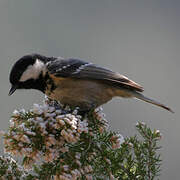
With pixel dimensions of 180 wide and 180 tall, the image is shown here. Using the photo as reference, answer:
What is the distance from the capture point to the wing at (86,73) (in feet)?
12.4

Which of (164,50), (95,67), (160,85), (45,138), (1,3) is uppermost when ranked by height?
(1,3)

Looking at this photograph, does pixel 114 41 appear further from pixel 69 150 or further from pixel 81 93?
pixel 69 150

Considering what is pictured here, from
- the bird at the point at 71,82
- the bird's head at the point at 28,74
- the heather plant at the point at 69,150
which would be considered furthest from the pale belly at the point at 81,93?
the heather plant at the point at 69,150

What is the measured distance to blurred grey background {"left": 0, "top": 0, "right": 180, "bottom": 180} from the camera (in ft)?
92.2

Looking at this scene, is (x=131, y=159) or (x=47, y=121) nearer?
(x=47, y=121)

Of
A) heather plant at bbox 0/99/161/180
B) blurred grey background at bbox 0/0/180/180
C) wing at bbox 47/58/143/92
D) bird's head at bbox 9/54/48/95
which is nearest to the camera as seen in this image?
heather plant at bbox 0/99/161/180

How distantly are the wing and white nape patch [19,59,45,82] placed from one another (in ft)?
0.25

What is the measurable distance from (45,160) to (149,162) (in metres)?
0.74

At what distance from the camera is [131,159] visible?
111 inches

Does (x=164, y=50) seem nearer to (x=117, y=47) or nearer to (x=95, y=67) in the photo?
(x=117, y=47)

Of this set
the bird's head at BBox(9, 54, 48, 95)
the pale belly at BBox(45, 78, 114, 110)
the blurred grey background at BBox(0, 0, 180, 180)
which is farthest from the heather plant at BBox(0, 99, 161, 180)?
the blurred grey background at BBox(0, 0, 180, 180)

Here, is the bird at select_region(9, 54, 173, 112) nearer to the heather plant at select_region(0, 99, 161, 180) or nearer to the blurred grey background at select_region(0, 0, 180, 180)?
the heather plant at select_region(0, 99, 161, 180)

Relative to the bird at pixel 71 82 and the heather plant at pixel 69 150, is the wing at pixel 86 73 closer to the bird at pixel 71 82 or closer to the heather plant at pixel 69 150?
the bird at pixel 71 82

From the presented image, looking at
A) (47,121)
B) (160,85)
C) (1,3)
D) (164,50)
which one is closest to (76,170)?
(47,121)
